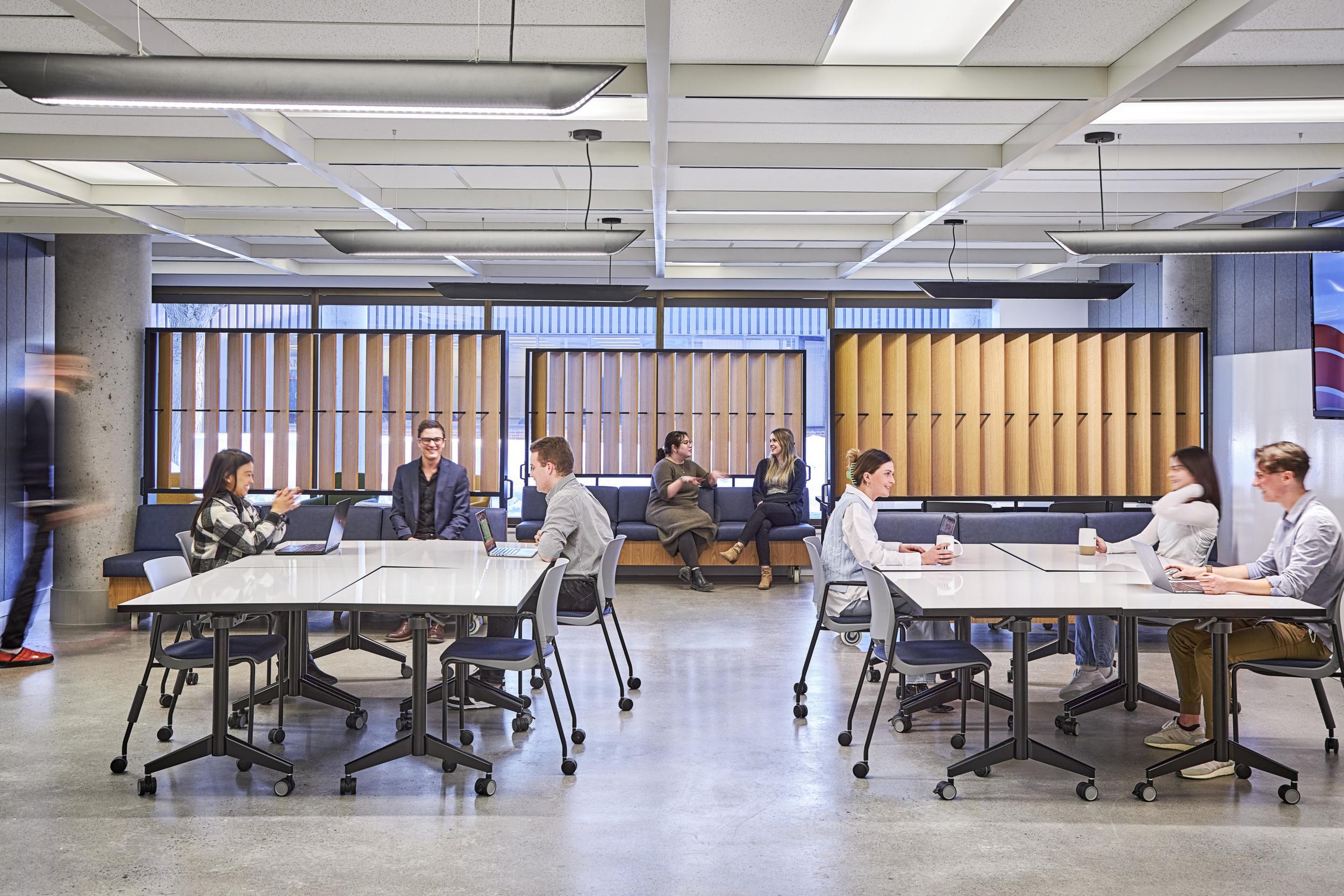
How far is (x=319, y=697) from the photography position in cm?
538

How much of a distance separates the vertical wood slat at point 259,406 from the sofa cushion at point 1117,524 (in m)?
7.03

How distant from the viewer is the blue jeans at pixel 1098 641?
5.87 m

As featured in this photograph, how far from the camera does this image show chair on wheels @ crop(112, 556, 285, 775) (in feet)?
15.1

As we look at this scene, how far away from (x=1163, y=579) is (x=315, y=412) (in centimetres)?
735

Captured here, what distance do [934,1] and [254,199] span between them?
5.41m

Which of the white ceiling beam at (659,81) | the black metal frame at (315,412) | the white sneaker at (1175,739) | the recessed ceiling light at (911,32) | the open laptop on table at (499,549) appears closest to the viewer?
the white ceiling beam at (659,81)

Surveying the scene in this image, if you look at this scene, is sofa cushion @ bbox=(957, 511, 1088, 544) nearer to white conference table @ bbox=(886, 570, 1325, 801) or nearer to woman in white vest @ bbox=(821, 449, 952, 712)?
woman in white vest @ bbox=(821, 449, 952, 712)

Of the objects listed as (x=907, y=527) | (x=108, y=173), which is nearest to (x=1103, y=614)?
(x=907, y=527)

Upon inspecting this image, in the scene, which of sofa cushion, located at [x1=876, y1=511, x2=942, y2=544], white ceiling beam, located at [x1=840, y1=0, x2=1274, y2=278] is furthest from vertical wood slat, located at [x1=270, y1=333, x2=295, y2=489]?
white ceiling beam, located at [x1=840, y1=0, x2=1274, y2=278]

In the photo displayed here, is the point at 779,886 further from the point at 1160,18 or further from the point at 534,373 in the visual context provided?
the point at 534,373

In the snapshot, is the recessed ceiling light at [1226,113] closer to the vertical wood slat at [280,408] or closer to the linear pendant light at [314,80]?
the linear pendant light at [314,80]

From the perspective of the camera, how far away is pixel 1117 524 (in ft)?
27.3

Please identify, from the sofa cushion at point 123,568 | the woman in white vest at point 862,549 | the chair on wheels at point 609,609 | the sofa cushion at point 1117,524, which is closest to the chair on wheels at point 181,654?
the chair on wheels at point 609,609

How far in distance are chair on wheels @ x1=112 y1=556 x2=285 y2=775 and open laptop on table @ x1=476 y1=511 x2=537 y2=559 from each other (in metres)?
1.17
